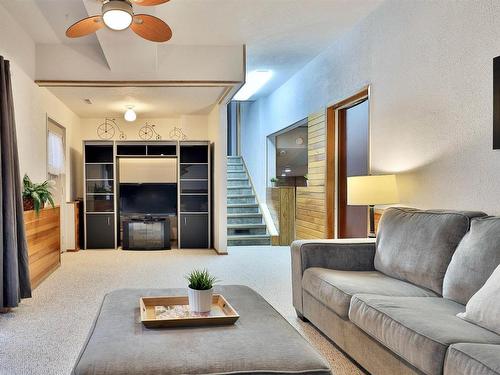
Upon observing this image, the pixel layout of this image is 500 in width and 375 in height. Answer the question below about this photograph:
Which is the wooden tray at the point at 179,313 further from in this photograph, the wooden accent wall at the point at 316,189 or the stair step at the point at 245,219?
the stair step at the point at 245,219

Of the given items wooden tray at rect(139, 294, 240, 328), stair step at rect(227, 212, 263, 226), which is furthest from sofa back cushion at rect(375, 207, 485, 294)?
stair step at rect(227, 212, 263, 226)

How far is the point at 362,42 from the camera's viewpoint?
4961mm

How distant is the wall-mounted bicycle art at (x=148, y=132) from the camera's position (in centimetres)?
886

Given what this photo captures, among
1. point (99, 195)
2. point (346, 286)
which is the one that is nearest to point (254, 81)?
point (99, 195)

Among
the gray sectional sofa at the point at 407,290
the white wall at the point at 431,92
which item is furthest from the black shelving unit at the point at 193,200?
the gray sectional sofa at the point at 407,290

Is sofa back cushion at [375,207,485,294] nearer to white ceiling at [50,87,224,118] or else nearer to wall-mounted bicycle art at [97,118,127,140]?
white ceiling at [50,87,224,118]

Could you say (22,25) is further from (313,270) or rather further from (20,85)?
(313,270)

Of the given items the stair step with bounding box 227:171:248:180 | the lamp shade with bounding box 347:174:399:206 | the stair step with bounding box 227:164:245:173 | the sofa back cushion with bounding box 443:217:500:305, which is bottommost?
the sofa back cushion with bounding box 443:217:500:305

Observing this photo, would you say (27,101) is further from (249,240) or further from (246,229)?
(246,229)

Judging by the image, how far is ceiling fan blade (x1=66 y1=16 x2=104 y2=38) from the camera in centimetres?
361

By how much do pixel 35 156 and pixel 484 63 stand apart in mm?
5097

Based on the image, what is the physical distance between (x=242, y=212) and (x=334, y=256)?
5.95 metres

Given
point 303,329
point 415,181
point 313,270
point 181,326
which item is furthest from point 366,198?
point 181,326

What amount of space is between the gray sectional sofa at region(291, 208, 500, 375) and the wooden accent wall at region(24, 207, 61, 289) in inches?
111
